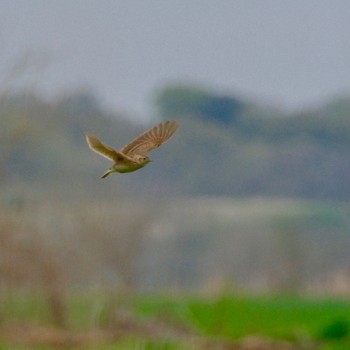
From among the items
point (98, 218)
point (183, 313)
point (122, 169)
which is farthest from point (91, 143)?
point (183, 313)

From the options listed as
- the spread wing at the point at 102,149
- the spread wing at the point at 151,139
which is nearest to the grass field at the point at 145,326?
the spread wing at the point at 151,139

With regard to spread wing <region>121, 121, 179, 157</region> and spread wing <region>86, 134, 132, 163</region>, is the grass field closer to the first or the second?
spread wing <region>121, 121, 179, 157</region>

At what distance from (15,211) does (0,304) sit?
4.29 ft

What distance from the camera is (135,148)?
3.69 ft

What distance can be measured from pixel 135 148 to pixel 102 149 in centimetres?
8

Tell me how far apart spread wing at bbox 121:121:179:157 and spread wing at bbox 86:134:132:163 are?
0.12 ft

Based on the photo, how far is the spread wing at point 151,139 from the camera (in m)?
1.12

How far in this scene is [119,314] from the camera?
15.1 metres

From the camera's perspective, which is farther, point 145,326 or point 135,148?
point 145,326

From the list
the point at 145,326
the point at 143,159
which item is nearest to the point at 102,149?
the point at 143,159

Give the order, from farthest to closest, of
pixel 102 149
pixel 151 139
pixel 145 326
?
pixel 145 326 < pixel 151 139 < pixel 102 149

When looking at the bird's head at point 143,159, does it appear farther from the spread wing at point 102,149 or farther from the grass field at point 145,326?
the grass field at point 145,326

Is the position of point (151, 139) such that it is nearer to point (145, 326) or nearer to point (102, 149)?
point (102, 149)

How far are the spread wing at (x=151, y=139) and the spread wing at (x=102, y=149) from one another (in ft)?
0.12
